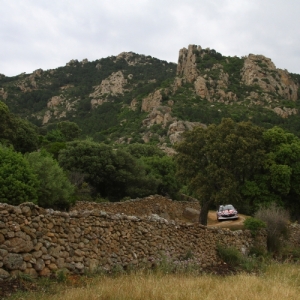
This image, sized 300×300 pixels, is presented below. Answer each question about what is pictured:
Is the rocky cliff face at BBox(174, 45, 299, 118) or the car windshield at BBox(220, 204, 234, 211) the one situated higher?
the rocky cliff face at BBox(174, 45, 299, 118)

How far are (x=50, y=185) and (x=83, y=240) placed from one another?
Answer: 359 inches

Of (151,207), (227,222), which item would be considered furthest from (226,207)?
(151,207)

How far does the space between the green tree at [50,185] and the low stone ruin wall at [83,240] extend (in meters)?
7.60

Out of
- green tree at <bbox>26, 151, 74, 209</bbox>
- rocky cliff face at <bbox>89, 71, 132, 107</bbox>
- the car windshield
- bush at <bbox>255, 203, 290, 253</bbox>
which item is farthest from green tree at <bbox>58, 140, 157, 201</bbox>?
rocky cliff face at <bbox>89, 71, 132, 107</bbox>

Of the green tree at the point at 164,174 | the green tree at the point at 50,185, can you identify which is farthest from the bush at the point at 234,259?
the green tree at the point at 164,174

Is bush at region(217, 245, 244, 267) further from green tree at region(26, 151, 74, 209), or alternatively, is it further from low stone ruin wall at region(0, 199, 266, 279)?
green tree at region(26, 151, 74, 209)

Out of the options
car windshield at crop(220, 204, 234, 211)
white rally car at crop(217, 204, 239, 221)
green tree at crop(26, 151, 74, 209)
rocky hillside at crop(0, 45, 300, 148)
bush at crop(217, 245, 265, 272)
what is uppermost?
rocky hillside at crop(0, 45, 300, 148)

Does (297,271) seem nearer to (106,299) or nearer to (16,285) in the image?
(106,299)

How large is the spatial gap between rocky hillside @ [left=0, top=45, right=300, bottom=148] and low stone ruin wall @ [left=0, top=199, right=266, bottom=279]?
2004 inches

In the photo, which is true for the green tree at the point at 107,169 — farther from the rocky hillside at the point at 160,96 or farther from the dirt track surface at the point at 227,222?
the rocky hillside at the point at 160,96

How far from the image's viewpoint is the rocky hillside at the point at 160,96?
236ft

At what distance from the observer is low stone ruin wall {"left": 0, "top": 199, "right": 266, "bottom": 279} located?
7.66 metres

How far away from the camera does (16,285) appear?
704 centimetres

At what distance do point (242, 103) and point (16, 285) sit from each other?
80.5 meters
